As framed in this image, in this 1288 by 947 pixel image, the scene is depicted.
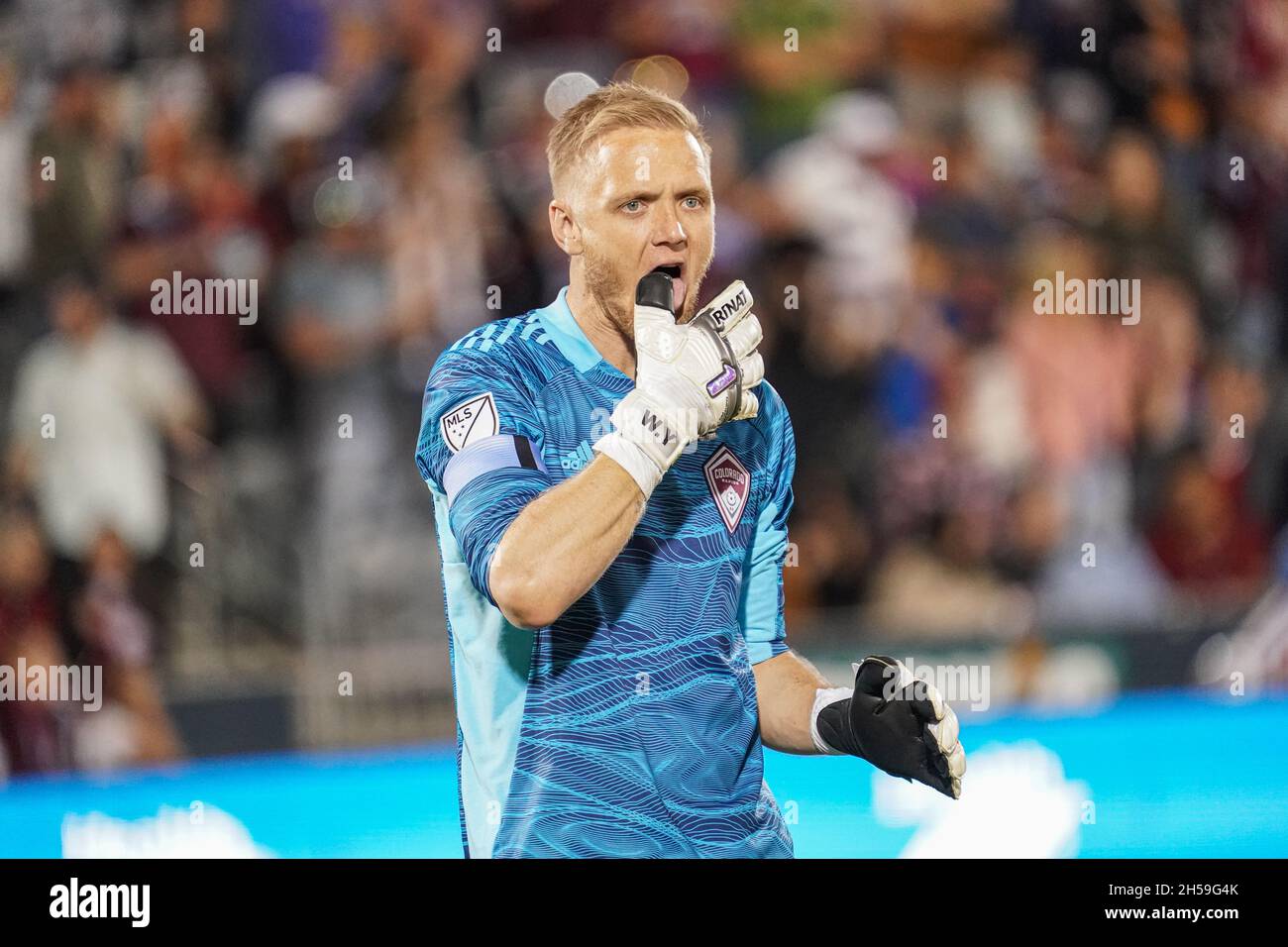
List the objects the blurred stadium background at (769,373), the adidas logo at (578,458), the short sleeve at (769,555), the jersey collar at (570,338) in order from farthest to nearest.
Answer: the blurred stadium background at (769,373), the short sleeve at (769,555), the jersey collar at (570,338), the adidas logo at (578,458)

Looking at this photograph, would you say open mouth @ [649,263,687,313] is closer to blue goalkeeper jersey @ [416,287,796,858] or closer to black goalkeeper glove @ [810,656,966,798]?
blue goalkeeper jersey @ [416,287,796,858]

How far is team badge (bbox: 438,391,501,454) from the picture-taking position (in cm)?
276

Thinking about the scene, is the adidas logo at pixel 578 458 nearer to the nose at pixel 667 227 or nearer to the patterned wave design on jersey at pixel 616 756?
the patterned wave design on jersey at pixel 616 756

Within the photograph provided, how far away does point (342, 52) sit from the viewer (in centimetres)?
786

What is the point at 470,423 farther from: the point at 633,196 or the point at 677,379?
the point at 633,196

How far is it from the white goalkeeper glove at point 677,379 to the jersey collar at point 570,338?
4.8 inches

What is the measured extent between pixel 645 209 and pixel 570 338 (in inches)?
10.6

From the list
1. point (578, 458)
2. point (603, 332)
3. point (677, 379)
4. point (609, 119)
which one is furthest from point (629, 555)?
point (609, 119)

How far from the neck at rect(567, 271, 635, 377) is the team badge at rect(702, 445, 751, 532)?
22 centimetres

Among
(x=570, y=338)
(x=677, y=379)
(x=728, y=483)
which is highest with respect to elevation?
(x=570, y=338)

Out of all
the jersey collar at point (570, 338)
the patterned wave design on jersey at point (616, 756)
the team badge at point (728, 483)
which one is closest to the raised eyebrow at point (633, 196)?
the jersey collar at point (570, 338)

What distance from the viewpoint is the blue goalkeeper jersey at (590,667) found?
111 inches

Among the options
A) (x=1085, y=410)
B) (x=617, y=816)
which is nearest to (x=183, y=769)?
(x=617, y=816)

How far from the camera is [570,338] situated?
9.93ft
